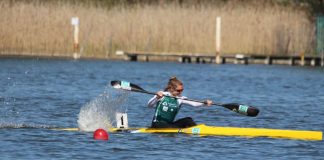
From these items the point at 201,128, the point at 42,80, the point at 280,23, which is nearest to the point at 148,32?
the point at 280,23

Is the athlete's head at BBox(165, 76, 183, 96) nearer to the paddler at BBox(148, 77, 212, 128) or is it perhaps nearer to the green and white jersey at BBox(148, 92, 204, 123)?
the paddler at BBox(148, 77, 212, 128)

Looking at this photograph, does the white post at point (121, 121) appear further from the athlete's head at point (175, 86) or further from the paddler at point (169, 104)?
the athlete's head at point (175, 86)

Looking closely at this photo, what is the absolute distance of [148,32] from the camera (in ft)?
156

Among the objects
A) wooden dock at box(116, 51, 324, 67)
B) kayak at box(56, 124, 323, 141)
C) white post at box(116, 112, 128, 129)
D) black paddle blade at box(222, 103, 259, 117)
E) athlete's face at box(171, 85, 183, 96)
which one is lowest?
wooden dock at box(116, 51, 324, 67)

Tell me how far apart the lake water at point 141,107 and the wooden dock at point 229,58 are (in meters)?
0.49

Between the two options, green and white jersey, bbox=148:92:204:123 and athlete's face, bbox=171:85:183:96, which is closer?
athlete's face, bbox=171:85:183:96

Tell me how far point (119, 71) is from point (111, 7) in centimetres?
957

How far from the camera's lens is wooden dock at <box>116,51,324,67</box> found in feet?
157

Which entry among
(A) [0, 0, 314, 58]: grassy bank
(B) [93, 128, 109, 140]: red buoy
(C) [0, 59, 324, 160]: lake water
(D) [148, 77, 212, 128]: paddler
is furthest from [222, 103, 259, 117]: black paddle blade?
(A) [0, 0, 314, 58]: grassy bank

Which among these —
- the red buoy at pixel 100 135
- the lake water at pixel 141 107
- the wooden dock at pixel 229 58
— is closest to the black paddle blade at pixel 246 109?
the lake water at pixel 141 107

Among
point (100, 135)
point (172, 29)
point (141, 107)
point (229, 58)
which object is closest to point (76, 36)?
point (172, 29)

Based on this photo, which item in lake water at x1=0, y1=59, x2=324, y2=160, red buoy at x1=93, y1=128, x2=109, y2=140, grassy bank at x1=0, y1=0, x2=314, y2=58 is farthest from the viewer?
grassy bank at x1=0, y1=0, x2=314, y2=58

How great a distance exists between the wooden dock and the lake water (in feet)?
1.60

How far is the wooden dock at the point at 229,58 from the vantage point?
157 ft
